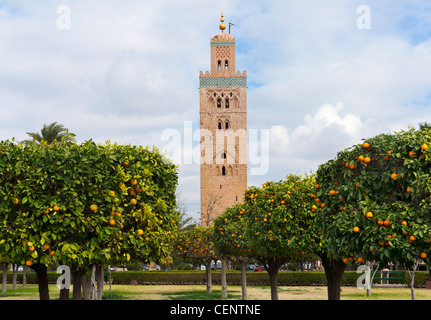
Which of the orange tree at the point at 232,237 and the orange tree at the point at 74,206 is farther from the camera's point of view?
the orange tree at the point at 232,237

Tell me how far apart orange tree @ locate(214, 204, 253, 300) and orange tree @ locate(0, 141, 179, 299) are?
13.3m

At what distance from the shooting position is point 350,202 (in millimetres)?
10656

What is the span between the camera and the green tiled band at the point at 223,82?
243 ft

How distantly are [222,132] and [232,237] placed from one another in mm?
46500

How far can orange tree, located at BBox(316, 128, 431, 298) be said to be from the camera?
9.48 metres

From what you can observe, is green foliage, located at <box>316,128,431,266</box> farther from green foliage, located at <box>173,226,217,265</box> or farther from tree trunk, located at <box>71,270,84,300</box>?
green foliage, located at <box>173,226,217,265</box>

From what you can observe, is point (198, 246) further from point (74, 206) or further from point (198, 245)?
point (74, 206)

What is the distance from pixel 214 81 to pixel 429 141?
65.4 m

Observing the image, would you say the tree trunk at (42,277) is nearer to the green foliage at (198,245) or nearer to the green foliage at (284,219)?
the green foliage at (284,219)

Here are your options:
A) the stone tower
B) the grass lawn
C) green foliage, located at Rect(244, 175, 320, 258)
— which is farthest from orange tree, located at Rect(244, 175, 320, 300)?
the stone tower

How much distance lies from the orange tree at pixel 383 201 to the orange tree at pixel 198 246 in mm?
24097

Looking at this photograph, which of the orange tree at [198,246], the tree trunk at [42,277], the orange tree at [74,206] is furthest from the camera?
the orange tree at [198,246]
